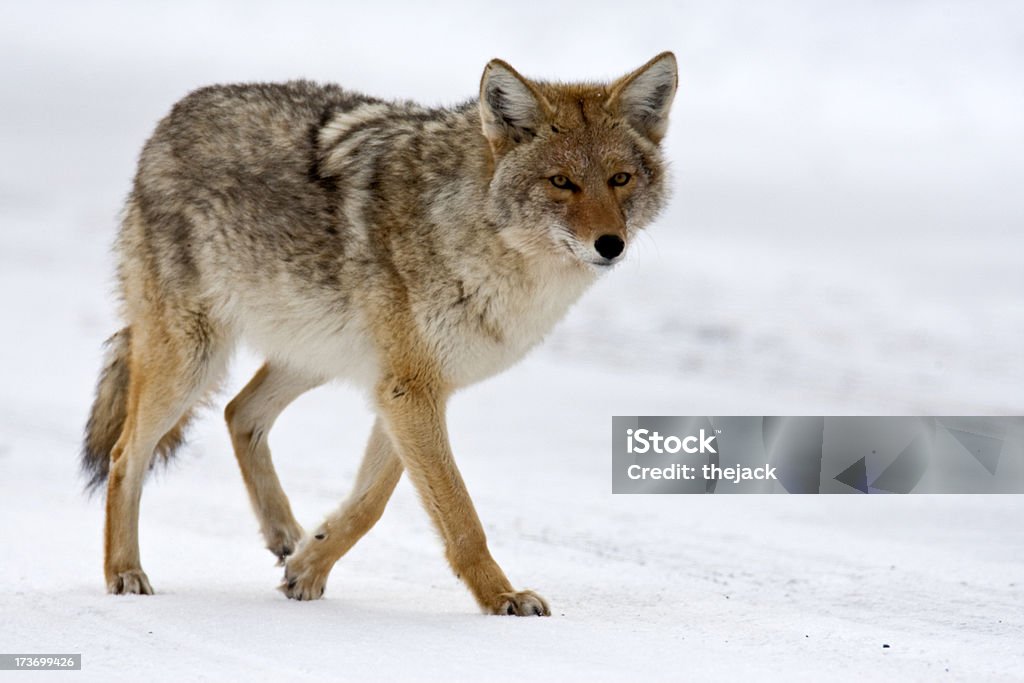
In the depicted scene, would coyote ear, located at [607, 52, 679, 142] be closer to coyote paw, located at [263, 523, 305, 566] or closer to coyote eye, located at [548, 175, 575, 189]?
coyote eye, located at [548, 175, 575, 189]

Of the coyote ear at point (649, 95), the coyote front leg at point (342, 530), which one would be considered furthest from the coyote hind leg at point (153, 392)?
the coyote ear at point (649, 95)

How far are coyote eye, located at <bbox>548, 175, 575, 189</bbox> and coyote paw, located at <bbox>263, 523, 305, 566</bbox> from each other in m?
2.24

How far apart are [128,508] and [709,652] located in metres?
2.73

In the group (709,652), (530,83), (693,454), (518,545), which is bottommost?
(709,652)

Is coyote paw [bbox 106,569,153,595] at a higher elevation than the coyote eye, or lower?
lower

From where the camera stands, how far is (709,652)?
4309 millimetres

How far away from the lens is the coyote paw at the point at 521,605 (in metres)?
5.00

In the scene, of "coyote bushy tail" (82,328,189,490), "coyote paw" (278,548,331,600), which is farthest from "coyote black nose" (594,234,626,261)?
"coyote bushy tail" (82,328,189,490)

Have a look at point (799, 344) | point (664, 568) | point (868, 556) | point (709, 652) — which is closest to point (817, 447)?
point (868, 556)

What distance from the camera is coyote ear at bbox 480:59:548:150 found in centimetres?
526

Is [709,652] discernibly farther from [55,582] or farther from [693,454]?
[693,454]

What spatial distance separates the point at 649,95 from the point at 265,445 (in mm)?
2607

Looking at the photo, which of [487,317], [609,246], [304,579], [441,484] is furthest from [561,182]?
[304,579]

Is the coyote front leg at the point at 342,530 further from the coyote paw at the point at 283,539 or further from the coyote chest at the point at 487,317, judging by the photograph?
the coyote paw at the point at 283,539
